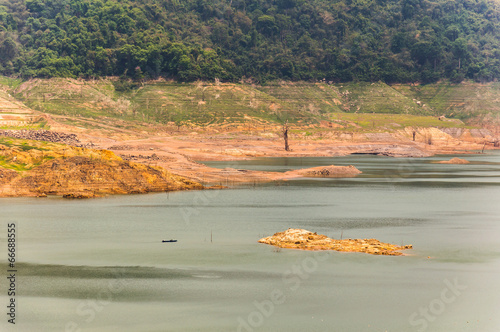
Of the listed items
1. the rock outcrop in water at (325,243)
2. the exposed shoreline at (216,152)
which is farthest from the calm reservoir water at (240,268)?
the exposed shoreline at (216,152)

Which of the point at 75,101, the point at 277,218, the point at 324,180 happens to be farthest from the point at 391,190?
the point at 75,101

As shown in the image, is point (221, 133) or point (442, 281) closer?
point (442, 281)

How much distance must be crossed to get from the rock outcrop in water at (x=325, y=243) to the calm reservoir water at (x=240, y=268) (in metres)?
1.13

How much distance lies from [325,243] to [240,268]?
7512mm

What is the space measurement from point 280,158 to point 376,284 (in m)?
108

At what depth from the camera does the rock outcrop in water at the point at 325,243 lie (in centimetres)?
3950

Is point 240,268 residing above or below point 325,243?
below

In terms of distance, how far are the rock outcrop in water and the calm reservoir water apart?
3.70ft

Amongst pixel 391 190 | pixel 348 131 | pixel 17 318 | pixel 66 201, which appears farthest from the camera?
pixel 348 131

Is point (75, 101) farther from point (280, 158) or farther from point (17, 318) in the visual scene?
point (17, 318)

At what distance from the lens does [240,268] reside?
1407 inches

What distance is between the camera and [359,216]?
184 feet

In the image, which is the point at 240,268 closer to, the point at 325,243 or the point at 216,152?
the point at 325,243

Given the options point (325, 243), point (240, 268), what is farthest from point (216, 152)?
point (240, 268)
